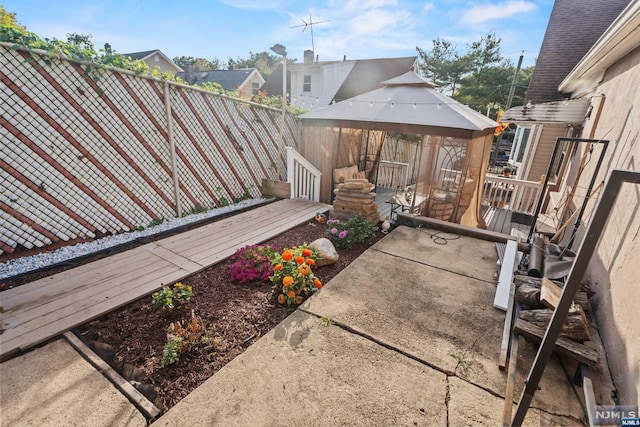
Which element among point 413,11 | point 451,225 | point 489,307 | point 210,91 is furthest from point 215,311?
point 413,11

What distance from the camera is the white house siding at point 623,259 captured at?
1.51m

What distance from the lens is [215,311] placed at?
92.0 inches

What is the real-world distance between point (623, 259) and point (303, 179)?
4761mm

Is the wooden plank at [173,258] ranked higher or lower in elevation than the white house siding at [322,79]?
lower

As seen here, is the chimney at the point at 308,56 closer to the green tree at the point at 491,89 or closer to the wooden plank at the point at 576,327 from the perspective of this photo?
the green tree at the point at 491,89

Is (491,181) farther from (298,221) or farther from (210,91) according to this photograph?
(210,91)

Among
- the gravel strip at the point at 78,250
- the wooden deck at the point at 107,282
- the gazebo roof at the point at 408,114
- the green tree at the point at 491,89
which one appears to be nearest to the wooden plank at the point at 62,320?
the wooden deck at the point at 107,282

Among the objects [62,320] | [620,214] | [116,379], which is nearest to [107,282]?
[62,320]

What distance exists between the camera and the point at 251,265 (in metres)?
2.91

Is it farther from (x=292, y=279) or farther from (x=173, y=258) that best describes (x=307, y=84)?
(x=292, y=279)

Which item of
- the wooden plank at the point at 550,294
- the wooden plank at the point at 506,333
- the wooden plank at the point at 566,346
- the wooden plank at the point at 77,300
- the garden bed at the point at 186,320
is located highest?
the wooden plank at the point at 550,294

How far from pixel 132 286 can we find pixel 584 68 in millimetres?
7366

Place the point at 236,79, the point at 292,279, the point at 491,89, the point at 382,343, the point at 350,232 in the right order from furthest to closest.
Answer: the point at 491,89 < the point at 236,79 < the point at 350,232 < the point at 292,279 < the point at 382,343

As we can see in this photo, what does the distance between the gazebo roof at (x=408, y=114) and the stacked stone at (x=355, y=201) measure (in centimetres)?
109
